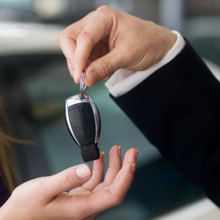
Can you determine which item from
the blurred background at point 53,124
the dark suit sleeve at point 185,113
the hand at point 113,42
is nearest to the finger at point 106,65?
the hand at point 113,42

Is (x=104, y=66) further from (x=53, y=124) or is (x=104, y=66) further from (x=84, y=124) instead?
(x=53, y=124)

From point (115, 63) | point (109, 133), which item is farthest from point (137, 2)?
point (115, 63)

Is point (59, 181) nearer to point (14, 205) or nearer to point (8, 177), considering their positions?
point (14, 205)

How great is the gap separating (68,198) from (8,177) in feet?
1.42

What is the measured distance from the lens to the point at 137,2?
516 cm

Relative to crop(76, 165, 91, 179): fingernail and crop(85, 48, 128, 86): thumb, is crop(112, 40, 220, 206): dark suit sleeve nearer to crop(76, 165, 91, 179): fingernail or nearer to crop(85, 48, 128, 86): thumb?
crop(85, 48, 128, 86): thumb

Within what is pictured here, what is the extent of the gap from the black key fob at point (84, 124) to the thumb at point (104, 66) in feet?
0.08

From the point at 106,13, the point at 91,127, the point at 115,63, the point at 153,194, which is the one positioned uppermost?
the point at 106,13

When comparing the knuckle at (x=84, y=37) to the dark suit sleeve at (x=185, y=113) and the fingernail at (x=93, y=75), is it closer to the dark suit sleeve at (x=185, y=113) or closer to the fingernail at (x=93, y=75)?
the fingernail at (x=93, y=75)

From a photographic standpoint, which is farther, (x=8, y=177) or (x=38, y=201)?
(x=8, y=177)

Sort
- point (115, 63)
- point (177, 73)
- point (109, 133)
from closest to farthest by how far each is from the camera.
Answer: point (115, 63)
point (177, 73)
point (109, 133)

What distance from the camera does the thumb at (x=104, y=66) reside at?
25.4 inches

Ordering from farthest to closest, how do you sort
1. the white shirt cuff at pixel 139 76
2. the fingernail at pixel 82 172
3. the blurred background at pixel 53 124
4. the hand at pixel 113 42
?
the blurred background at pixel 53 124 → the white shirt cuff at pixel 139 76 → the hand at pixel 113 42 → the fingernail at pixel 82 172

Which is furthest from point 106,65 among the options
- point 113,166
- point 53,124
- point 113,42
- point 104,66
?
point 53,124
